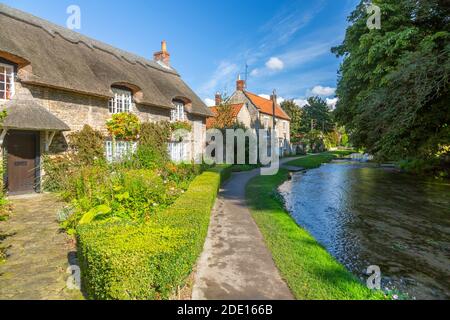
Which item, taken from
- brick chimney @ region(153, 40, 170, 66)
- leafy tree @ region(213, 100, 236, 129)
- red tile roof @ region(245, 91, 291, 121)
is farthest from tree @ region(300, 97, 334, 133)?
brick chimney @ region(153, 40, 170, 66)

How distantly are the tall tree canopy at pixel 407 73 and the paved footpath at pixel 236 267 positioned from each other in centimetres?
872

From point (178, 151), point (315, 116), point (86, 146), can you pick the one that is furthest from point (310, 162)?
point (315, 116)

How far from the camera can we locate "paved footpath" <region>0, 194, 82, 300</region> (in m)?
4.09

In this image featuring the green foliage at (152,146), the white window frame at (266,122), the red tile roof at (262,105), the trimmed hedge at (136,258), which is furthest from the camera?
the white window frame at (266,122)

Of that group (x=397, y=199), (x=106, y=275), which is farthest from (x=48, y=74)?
(x=397, y=199)

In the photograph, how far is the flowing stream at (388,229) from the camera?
18.3ft

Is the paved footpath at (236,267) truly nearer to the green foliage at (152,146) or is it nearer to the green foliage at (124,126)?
the green foliage at (152,146)

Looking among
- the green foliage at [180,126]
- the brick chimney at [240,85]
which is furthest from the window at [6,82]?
the brick chimney at [240,85]

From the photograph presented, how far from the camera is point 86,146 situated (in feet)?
41.3

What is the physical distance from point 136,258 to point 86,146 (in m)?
11.0

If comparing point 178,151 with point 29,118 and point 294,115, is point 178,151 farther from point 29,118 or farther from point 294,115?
point 294,115

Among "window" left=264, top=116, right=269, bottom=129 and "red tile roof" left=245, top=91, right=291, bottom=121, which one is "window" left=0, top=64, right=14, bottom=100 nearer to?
"red tile roof" left=245, top=91, right=291, bottom=121

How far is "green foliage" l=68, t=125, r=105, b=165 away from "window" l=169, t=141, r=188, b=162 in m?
6.22

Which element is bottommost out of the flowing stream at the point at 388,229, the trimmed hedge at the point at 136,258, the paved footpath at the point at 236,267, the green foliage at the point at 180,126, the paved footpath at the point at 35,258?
the flowing stream at the point at 388,229
